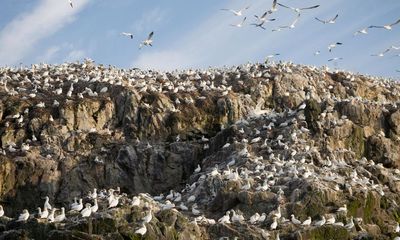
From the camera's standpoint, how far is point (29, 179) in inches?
2490

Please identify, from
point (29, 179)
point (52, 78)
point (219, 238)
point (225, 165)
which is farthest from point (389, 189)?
point (52, 78)

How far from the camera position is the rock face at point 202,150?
45594 mm

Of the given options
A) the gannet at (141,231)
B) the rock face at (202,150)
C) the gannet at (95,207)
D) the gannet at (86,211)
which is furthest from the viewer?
the rock face at (202,150)

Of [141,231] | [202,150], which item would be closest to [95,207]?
[141,231]

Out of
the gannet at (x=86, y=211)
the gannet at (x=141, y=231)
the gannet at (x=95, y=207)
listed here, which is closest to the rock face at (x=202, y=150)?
the gannet at (x=141, y=231)

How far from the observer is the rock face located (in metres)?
45.6

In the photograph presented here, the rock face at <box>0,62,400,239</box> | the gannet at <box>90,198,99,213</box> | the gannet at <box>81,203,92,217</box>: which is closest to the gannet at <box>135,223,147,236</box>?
the rock face at <box>0,62,400,239</box>

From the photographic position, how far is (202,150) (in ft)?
221

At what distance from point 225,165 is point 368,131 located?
13.9 m

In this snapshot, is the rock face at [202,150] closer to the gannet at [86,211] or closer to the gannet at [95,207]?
the gannet at [86,211]

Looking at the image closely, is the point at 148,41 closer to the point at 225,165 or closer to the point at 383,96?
the point at 225,165

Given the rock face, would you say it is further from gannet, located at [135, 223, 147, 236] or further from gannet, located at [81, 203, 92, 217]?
gannet, located at [81, 203, 92, 217]

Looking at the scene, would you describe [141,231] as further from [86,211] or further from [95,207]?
[95,207]

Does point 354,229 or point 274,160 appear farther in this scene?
point 274,160
